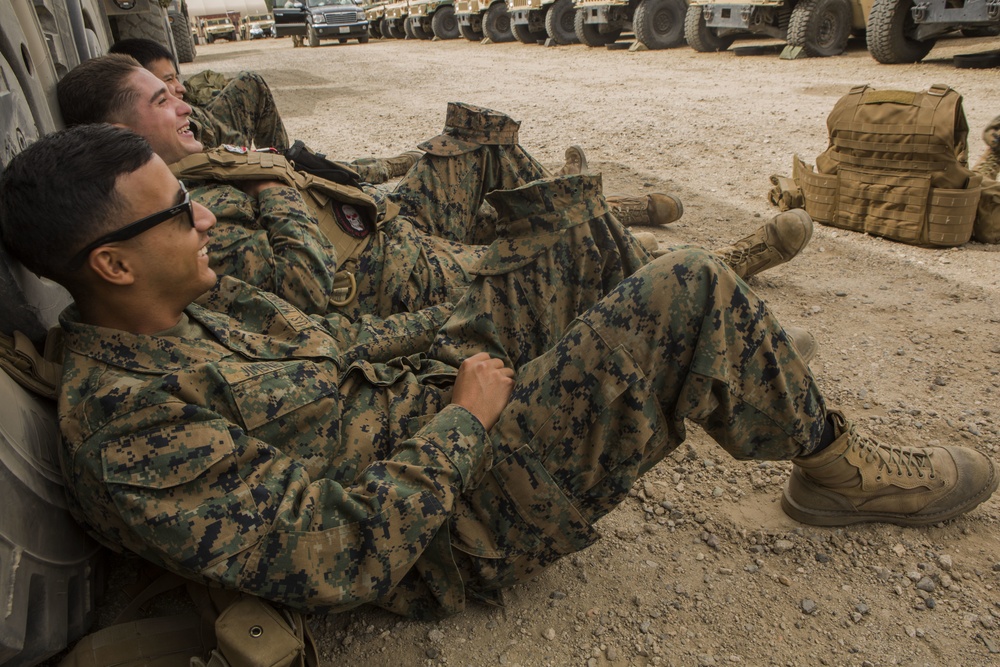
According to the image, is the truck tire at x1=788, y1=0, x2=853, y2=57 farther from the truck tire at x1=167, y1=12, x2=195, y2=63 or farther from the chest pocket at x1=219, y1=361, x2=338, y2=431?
the truck tire at x1=167, y1=12, x2=195, y2=63

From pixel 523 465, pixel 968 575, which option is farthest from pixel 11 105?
pixel 968 575

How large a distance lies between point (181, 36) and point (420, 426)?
14.7 metres

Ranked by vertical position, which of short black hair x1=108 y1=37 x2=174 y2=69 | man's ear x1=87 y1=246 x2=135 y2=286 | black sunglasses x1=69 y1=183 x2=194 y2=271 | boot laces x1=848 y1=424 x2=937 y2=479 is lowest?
boot laces x1=848 y1=424 x2=937 y2=479

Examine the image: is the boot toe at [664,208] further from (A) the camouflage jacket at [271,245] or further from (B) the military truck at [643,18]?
(B) the military truck at [643,18]

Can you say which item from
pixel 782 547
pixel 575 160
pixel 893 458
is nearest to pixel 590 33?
pixel 575 160

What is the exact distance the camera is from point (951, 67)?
8.31m

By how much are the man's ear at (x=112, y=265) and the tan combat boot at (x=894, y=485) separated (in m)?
1.65

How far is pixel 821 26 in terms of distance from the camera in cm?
982

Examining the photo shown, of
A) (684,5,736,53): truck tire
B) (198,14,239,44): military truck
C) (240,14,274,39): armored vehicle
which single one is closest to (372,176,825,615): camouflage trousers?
(684,5,736,53): truck tire

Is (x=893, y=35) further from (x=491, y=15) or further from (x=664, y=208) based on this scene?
(x=491, y=15)

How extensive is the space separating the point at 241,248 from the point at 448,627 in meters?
1.27

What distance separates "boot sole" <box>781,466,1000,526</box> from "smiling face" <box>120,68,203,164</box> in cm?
228

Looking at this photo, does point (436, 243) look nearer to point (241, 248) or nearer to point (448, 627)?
point (241, 248)

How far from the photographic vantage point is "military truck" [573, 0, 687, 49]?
12.4m
